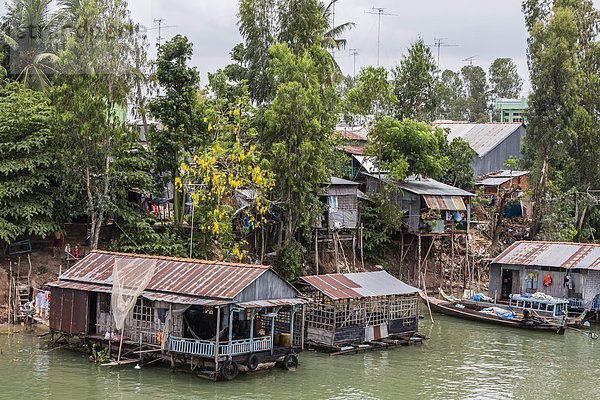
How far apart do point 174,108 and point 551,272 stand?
17.1 metres

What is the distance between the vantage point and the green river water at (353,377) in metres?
21.8

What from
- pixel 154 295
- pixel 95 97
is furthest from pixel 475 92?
pixel 154 295

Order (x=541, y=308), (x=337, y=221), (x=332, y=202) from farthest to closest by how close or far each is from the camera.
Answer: (x=337, y=221)
(x=332, y=202)
(x=541, y=308)

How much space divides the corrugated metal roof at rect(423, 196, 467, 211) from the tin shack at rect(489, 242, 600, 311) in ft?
11.5

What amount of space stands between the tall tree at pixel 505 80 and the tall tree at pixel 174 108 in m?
54.8

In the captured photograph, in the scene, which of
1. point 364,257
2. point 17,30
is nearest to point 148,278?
point 364,257

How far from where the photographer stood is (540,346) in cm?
3017

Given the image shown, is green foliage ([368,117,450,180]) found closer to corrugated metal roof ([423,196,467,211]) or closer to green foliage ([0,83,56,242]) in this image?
corrugated metal roof ([423,196,467,211])

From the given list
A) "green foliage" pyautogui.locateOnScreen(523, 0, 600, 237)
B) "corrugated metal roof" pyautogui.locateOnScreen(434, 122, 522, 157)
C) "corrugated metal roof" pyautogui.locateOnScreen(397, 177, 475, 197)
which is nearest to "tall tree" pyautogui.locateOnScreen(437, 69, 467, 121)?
"corrugated metal roof" pyautogui.locateOnScreen(434, 122, 522, 157)

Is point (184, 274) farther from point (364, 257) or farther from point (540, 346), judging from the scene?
point (364, 257)

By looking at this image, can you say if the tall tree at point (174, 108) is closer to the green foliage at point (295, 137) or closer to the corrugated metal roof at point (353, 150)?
the green foliage at point (295, 137)

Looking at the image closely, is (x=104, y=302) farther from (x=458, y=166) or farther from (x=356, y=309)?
(x=458, y=166)

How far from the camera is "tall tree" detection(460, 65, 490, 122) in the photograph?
82.8 m

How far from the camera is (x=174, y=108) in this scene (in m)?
34.7
